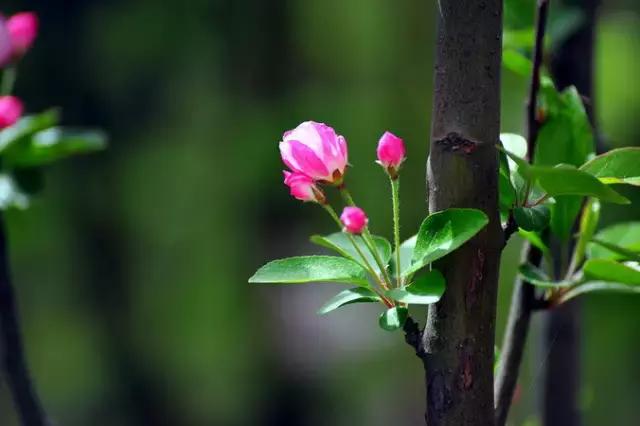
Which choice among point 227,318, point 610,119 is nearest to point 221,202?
point 227,318

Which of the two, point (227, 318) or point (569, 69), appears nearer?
point (569, 69)

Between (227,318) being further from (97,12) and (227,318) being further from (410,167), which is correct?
(97,12)

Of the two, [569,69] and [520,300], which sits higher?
[569,69]

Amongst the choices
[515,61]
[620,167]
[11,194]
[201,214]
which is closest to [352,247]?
[620,167]

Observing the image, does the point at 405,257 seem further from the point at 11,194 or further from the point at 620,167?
the point at 11,194

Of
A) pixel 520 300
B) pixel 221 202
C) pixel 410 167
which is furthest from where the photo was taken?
pixel 221 202
